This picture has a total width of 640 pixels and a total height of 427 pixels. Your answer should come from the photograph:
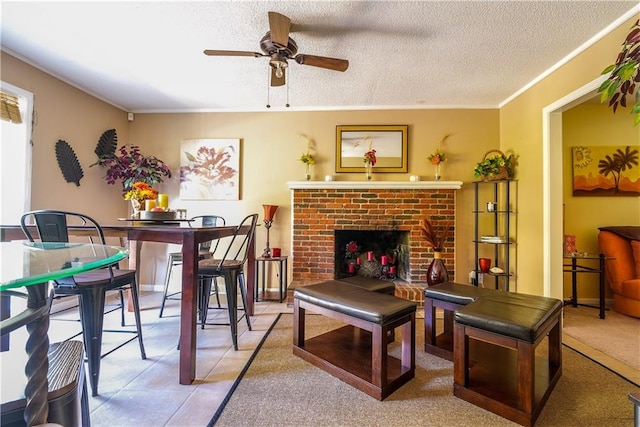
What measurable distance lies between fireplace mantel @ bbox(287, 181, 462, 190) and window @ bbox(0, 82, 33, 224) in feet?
8.31

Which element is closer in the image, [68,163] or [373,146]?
[68,163]

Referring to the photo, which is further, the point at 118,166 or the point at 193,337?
the point at 118,166

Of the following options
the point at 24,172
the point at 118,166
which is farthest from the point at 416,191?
the point at 24,172

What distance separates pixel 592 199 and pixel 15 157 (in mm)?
6118

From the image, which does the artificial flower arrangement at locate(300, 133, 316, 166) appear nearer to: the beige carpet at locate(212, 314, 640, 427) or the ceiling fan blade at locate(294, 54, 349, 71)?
the ceiling fan blade at locate(294, 54, 349, 71)

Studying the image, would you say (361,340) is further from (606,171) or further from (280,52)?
(606,171)

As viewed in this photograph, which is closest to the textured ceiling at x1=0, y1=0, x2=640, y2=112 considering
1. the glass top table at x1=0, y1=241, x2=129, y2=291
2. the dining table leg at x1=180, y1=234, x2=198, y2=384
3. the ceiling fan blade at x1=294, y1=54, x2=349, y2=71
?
the ceiling fan blade at x1=294, y1=54, x2=349, y2=71

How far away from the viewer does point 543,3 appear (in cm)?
182

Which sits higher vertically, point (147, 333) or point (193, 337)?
point (193, 337)

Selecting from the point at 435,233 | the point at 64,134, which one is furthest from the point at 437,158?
the point at 64,134

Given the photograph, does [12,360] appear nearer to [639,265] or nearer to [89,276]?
[89,276]

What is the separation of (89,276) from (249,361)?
44.9 inches

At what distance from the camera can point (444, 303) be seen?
6.36 feet

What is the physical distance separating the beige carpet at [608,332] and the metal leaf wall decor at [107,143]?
17.3 ft
